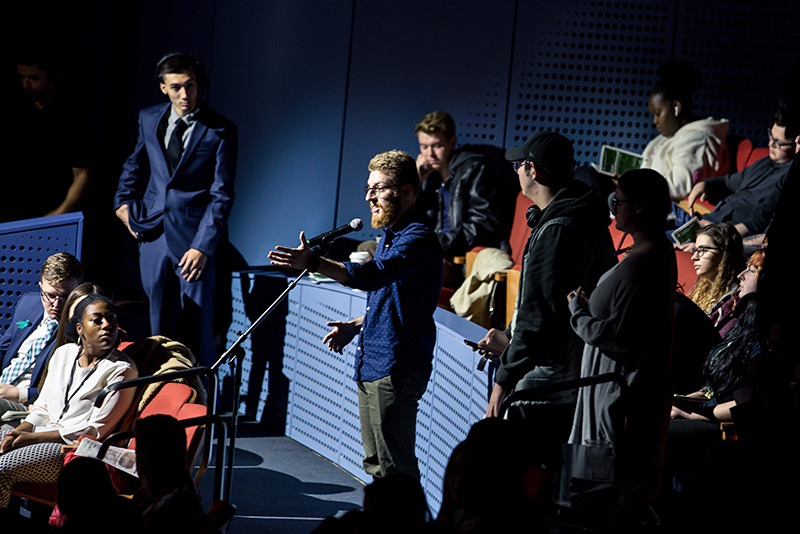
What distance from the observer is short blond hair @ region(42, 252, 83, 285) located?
14.8 ft

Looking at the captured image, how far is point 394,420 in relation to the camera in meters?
3.36

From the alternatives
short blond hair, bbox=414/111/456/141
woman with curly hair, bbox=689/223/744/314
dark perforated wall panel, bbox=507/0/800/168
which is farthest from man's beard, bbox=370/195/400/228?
dark perforated wall panel, bbox=507/0/800/168

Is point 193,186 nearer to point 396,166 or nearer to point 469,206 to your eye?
point 469,206

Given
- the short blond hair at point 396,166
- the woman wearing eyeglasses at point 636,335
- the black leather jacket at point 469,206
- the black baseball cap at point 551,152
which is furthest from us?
the black leather jacket at point 469,206

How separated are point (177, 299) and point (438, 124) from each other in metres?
2.02

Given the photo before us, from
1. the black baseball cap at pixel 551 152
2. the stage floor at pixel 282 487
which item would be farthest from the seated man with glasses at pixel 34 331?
the black baseball cap at pixel 551 152

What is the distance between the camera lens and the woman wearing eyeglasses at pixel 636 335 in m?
2.57

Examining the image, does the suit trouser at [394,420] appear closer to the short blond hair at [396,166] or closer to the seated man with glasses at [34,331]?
the short blond hair at [396,166]

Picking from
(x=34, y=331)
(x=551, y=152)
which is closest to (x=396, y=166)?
(x=551, y=152)

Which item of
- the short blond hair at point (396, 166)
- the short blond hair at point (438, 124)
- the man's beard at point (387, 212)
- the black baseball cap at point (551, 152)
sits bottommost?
the man's beard at point (387, 212)

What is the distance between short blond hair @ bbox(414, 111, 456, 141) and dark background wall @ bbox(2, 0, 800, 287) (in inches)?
17.7

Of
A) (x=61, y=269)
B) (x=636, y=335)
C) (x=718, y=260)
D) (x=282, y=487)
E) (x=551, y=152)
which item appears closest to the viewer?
(x=636, y=335)

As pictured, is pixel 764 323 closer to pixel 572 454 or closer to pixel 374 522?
pixel 572 454

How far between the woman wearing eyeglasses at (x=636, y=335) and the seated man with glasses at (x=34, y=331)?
279cm
